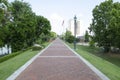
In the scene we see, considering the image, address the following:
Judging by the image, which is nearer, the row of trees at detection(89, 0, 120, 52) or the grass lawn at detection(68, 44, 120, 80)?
the grass lawn at detection(68, 44, 120, 80)

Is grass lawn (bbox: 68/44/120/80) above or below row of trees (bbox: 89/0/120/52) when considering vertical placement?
below

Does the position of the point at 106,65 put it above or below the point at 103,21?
below

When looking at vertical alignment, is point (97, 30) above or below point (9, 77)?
above

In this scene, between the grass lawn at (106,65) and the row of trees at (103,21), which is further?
the row of trees at (103,21)

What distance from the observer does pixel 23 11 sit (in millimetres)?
49531

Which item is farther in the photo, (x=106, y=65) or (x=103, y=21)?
(x=103, y=21)

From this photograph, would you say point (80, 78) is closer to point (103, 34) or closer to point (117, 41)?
point (117, 41)

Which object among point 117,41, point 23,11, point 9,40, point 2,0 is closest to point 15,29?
point 9,40

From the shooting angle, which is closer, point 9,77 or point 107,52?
point 9,77

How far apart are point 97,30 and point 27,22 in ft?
39.9

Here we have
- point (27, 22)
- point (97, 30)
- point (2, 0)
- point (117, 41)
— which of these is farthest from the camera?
point (27, 22)

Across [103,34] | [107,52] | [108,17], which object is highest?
[108,17]

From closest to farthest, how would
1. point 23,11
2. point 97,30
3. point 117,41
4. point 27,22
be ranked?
point 117,41 < point 97,30 < point 27,22 < point 23,11

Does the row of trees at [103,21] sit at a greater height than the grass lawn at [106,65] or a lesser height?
greater
